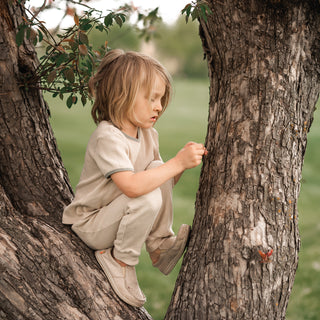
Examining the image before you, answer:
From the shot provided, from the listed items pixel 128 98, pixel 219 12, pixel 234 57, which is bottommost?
pixel 128 98

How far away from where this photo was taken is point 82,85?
2338 mm

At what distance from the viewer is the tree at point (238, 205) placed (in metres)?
1.84

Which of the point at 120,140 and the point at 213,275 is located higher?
the point at 120,140

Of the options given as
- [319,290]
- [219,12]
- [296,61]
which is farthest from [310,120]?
[319,290]

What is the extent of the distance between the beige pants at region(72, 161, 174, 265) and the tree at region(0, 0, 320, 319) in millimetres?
120

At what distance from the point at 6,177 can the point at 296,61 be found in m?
1.48

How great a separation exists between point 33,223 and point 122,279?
487mm

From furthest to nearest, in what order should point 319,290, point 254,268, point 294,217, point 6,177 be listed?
point 319,290 → point 6,177 → point 294,217 → point 254,268

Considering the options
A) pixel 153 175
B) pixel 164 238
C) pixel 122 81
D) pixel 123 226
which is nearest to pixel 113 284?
pixel 123 226

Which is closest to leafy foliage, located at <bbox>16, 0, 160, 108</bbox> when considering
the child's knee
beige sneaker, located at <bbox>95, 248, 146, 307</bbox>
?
the child's knee

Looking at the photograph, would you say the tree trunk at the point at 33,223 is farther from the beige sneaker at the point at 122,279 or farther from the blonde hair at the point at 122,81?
the blonde hair at the point at 122,81

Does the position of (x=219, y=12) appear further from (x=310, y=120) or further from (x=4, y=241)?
(x=4, y=241)

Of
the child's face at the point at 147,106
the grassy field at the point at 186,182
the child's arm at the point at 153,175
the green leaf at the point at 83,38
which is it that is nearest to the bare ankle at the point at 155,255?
the child's arm at the point at 153,175

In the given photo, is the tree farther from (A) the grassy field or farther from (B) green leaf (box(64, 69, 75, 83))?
(B) green leaf (box(64, 69, 75, 83))
